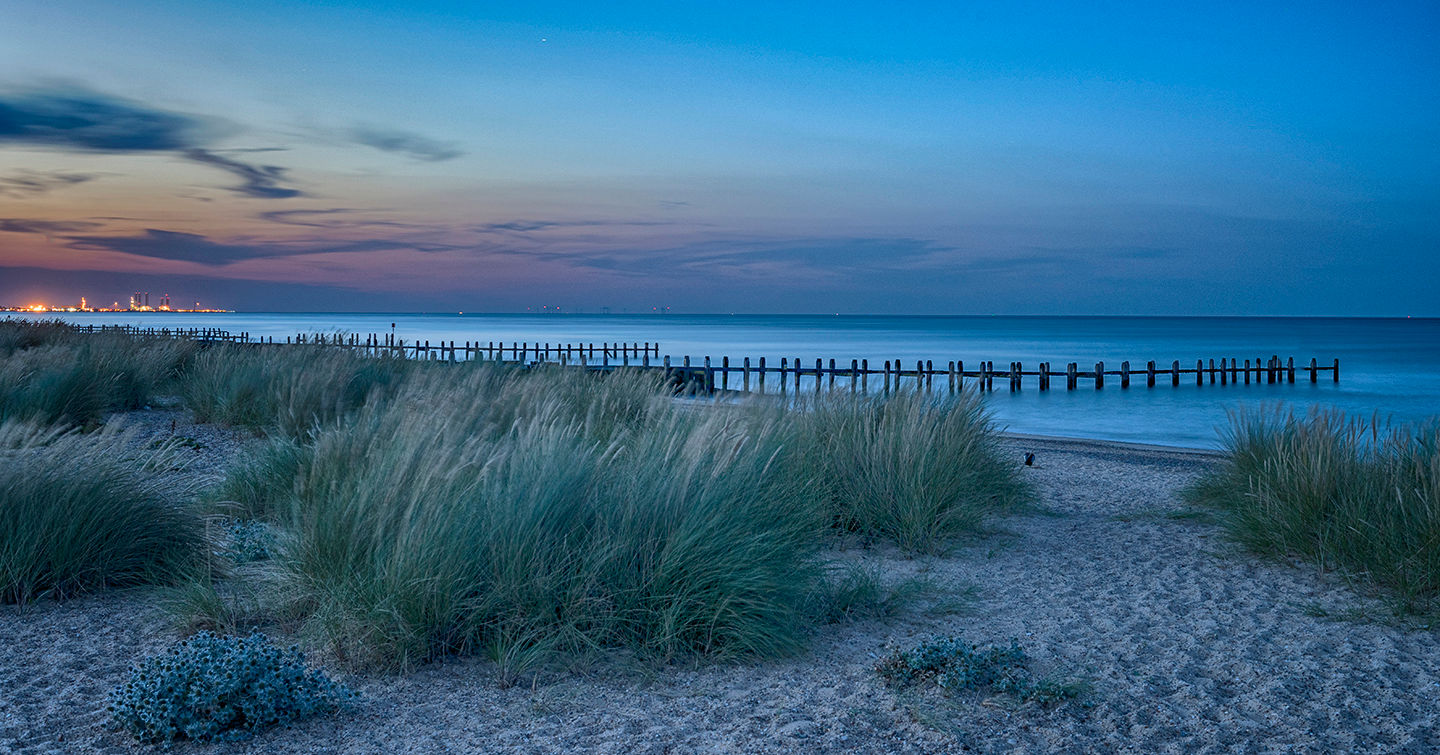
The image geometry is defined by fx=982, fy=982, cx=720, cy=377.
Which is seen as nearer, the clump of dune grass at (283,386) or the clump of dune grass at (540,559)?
the clump of dune grass at (540,559)

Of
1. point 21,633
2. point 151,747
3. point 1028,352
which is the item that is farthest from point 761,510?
point 1028,352

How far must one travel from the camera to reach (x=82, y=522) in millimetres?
5457

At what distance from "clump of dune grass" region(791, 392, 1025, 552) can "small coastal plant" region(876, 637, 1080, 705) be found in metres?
2.56

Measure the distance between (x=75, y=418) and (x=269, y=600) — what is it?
27.0 feet

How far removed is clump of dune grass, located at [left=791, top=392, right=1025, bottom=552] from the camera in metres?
7.41

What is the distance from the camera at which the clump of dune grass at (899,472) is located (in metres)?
7.41

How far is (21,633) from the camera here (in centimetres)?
484

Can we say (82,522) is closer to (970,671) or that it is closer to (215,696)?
(215,696)

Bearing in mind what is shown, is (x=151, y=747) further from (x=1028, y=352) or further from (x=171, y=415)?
(x=1028, y=352)

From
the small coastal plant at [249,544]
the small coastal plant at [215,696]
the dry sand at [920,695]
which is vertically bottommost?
the dry sand at [920,695]

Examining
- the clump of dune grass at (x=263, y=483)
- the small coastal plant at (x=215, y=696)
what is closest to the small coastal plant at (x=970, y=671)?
the small coastal plant at (x=215, y=696)

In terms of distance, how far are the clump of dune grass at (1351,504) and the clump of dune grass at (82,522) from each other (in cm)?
717

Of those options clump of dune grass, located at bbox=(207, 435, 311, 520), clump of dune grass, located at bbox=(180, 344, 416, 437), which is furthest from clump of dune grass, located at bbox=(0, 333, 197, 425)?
clump of dune grass, located at bbox=(207, 435, 311, 520)

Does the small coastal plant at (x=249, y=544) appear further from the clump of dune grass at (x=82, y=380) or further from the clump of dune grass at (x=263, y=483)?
the clump of dune grass at (x=82, y=380)
